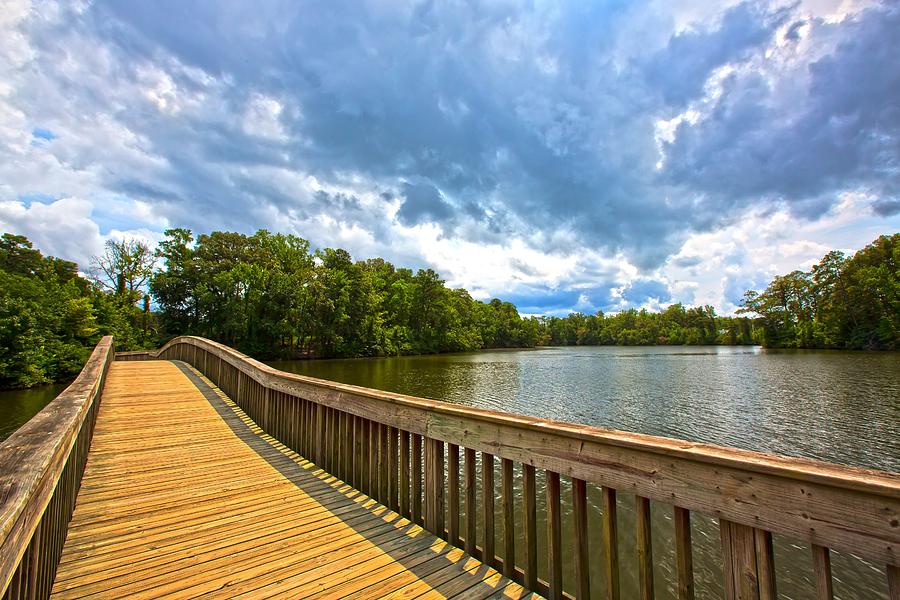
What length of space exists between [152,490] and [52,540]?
5.39 feet

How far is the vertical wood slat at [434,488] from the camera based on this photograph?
2.92 meters

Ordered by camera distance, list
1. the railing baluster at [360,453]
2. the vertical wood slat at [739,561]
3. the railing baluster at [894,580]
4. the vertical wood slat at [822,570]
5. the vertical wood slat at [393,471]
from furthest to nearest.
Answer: the railing baluster at [360,453], the vertical wood slat at [393,471], the vertical wood slat at [739,561], the vertical wood slat at [822,570], the railing baluster at [894,580]

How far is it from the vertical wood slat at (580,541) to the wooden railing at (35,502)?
2116 mm

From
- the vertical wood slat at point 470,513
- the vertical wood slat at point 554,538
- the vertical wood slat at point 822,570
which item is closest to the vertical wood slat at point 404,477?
the vertical wood slat at point 470,513

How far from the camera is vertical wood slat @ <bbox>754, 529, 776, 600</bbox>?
149 centimetres

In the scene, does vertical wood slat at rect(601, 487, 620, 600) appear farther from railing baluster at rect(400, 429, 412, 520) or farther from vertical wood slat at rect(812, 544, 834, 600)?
railing baluster at rect(400, 429, 412, 520)

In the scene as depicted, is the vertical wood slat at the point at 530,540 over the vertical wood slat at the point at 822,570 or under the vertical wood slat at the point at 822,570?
under

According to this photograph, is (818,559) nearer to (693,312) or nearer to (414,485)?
(414,485)

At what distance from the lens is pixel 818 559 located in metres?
1.38

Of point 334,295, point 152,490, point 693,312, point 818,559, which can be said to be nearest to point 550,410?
point 152,490

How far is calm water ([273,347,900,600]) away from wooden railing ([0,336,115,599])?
4521mm

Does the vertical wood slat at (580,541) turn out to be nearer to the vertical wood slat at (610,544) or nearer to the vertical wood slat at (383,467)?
the vertical wood slat at (610,544)

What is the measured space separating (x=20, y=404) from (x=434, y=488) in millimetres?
19922

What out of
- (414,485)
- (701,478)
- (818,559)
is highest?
(701,478)
